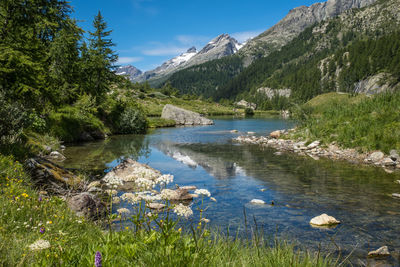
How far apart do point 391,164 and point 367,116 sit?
6235 millimetres

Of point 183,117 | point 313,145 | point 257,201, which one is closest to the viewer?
point 257,201

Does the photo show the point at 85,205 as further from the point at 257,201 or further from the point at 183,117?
the point at 183,117

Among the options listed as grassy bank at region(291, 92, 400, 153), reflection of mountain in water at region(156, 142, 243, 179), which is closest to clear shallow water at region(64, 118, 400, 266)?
reflection of mountain in water at region(156, 142, 243, 179)

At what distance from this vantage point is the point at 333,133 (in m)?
22.6

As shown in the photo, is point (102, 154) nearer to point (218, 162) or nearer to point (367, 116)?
point (218, 162)

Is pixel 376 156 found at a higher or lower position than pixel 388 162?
higher

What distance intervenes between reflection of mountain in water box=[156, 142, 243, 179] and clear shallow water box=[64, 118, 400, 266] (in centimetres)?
6

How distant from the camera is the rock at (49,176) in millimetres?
9998

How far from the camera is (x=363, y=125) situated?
20.2 m

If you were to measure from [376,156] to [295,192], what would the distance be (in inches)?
366

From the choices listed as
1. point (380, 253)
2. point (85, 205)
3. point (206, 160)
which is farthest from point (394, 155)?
point (85, 205)

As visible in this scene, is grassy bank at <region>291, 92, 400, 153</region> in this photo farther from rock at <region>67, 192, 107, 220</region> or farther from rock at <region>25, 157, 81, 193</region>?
rock at <region>25, 157, 81, 193</region>

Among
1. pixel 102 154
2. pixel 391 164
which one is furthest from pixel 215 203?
pixel 102 154

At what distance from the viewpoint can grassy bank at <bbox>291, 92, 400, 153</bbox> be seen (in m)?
18.5
